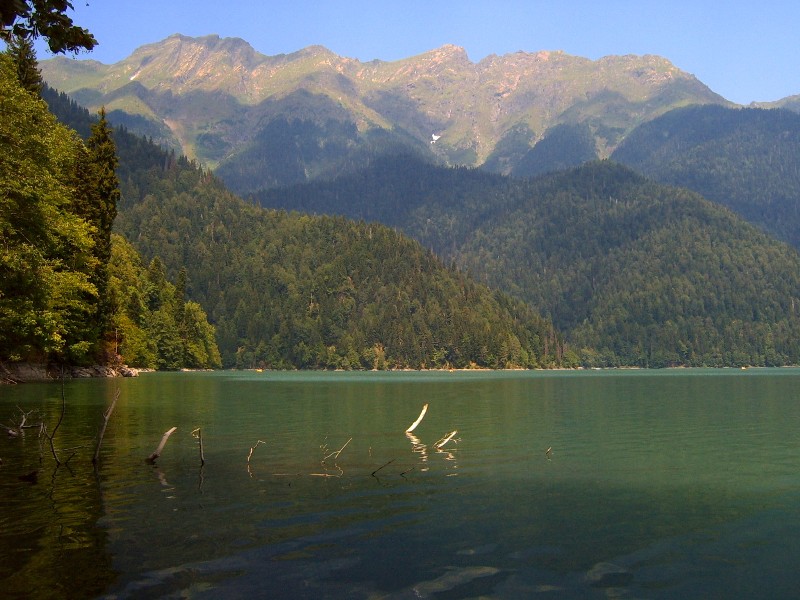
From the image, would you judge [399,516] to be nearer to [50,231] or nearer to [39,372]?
[50,231]

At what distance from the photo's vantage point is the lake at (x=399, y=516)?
15.8 m

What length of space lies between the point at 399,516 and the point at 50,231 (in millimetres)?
46035

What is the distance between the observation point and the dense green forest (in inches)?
1863

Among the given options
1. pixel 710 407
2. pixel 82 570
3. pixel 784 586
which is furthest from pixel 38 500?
pixel 710 407

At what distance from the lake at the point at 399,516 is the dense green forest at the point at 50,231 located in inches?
509

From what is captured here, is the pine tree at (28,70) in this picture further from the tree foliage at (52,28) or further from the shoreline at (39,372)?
the tree foliage at (52,28)

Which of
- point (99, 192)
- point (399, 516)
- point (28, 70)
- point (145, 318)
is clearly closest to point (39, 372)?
point (99, 192)

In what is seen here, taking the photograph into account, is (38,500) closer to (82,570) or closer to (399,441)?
(82,570)

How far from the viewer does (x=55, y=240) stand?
189 ft

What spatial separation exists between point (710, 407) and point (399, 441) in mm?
41307

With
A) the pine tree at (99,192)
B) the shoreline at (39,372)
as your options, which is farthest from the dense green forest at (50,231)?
the shoreline at (39,372)

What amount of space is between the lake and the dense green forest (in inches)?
509

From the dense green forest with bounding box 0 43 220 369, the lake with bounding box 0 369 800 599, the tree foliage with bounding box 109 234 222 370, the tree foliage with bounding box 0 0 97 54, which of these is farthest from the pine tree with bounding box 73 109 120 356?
the tree foliage with bounding box 0 0 97 54

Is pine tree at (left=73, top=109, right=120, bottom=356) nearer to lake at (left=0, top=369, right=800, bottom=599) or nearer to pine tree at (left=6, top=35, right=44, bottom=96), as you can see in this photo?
pine tree at (left=6, top=35, right=44, bottom=96)
